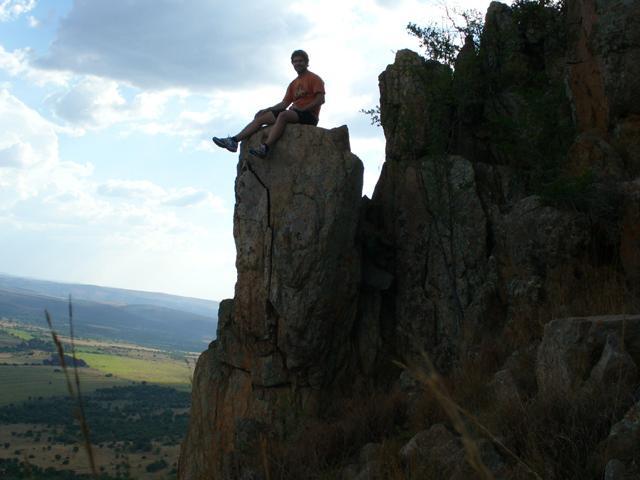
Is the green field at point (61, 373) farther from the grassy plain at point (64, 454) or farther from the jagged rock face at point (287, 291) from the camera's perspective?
the jagged rock face at point (287, 291)

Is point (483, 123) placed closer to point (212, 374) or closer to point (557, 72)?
point (557, 72)

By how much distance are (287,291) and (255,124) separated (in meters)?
3.69

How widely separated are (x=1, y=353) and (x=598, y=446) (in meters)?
147

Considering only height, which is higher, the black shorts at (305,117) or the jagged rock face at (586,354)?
the black shorts at (305,117)

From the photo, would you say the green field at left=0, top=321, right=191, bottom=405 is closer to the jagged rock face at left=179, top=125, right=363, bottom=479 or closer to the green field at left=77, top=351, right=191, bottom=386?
the green field at left=77, top=351, right=191, bottom=386

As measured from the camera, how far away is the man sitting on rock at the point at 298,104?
12820 mm

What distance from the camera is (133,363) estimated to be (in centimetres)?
12538

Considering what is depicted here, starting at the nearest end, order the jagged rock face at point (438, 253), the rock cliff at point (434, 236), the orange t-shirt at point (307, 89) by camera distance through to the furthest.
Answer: the rock cliff at point (434, 236), the jagged rock face at point (438, 253), the orange t-shirt at point (307, 89)

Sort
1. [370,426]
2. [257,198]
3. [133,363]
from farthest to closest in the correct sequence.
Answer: [133,363] → [257,198] → [370,426]

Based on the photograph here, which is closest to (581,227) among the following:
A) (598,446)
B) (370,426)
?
(370,426)

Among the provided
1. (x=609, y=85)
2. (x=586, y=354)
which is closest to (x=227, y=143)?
(x=609, y=85)

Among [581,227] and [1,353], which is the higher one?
[581,227]

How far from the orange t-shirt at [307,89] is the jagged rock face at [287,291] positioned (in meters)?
0.76

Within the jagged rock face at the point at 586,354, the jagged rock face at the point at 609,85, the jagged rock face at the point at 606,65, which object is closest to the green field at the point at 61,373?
the jagged rock face at the point at 606,65
